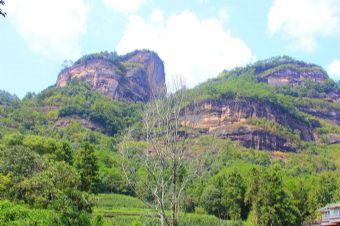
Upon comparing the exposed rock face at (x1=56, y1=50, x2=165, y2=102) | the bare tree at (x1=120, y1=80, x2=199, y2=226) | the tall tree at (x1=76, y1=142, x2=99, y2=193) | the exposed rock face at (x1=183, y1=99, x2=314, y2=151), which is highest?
the exposed rock face at (x1=56, y1=50, x2=165, y2=102)

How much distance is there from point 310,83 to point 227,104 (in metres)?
50.6

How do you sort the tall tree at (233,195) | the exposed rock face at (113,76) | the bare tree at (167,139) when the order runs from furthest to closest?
the exposed rock face at (113,76) → the tall tree at (233,195) → the bare tree at (167,139)

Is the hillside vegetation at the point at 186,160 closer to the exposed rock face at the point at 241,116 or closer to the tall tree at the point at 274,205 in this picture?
the tall tree at the point at 274,205

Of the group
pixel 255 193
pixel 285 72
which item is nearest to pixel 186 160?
pixel 255 193

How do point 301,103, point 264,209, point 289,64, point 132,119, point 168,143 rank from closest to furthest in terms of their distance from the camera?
point 168,143 → point 264,209 → point 132,119 → point 301,103 → point 289,64

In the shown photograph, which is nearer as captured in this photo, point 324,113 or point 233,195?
point 233,195

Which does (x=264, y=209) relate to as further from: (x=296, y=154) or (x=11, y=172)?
(x=296, y=154)

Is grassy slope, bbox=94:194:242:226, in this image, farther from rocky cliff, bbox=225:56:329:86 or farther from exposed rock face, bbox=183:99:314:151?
rocky cliff, bbox=225:56:329:86

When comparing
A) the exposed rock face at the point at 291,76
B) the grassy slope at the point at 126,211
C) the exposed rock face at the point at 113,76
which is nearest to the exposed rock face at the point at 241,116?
the exposed rock face at the point at 113,76

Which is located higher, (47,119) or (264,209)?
(47,119)

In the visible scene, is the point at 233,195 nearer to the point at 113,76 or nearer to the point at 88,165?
the point at 88,165

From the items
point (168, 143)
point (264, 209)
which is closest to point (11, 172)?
point (168, 143)

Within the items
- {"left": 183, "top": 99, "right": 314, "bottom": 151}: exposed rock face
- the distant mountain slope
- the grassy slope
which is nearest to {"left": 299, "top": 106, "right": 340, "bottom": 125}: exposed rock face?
the distant mountain slope

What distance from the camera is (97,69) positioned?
153 m
